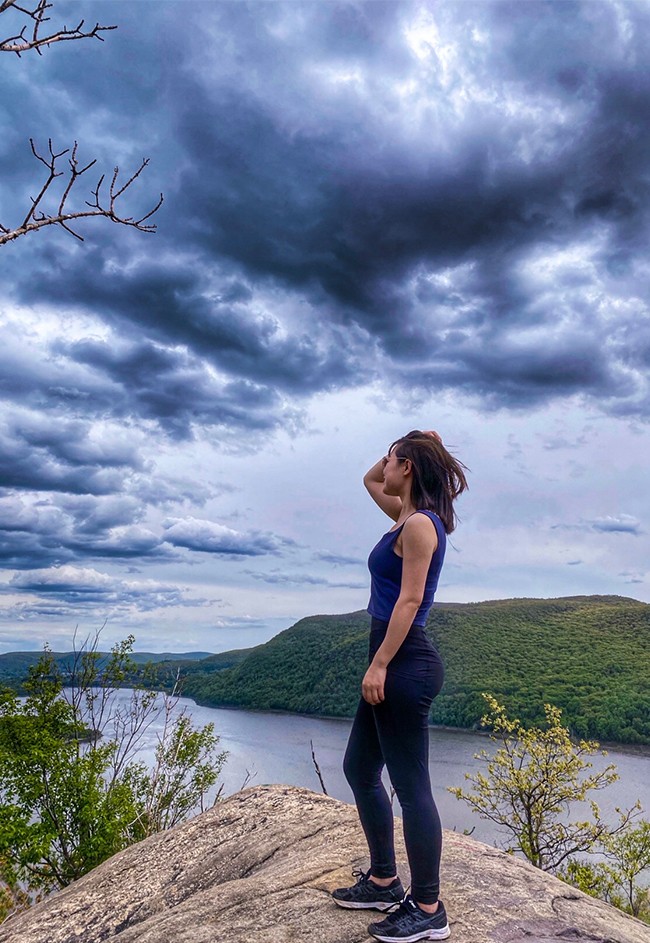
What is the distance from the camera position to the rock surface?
137 inches

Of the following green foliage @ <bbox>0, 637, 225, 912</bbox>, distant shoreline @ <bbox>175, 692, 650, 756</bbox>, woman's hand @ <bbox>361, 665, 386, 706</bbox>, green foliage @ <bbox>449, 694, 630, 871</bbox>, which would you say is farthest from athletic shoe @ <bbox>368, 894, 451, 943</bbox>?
distant shoreline @ <bbox>175, 692, 650, 756</bbox>

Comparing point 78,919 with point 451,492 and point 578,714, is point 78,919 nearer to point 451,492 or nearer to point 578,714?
point 451,492

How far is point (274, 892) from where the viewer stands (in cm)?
384

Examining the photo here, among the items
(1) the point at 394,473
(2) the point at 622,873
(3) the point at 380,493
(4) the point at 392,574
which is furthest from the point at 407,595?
(2) the point at 622,873

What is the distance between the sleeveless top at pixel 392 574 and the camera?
11.3 ft

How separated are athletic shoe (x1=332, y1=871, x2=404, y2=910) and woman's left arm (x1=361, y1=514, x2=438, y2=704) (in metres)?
1.10

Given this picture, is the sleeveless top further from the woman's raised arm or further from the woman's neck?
the woman's raised arm

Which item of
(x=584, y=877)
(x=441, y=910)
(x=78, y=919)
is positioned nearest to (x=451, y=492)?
(x=441, y=910)

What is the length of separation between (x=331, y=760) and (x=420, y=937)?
177 feet

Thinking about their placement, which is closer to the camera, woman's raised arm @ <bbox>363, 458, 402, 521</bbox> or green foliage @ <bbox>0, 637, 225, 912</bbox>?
woman's raised arm @ <bbox>363, 458, 402, 521</bbox>

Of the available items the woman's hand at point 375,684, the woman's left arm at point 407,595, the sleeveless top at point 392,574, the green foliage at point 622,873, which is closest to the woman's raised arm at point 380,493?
the sleeveless top at point 392,574

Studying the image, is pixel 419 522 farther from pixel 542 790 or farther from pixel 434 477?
pixel 542 790

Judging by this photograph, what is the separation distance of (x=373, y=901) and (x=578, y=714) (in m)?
60.8

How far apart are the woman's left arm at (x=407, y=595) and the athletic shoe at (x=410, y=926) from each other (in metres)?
0.98
